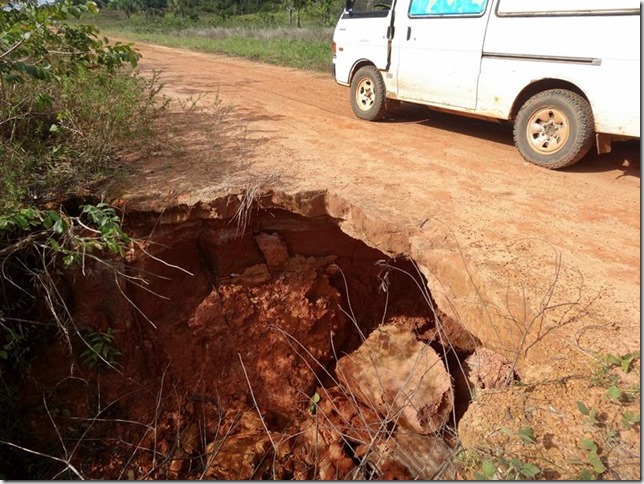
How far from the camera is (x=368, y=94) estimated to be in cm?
677

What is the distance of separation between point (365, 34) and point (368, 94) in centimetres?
80

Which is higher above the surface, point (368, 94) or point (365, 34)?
point (365, 34)

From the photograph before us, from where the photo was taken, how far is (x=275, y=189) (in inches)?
166

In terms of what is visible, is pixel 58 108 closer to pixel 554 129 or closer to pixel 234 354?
pixel 234 354

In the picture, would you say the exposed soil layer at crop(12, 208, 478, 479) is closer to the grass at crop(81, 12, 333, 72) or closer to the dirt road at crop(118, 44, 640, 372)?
the dirt road at crop(118, 44, 640, 372)

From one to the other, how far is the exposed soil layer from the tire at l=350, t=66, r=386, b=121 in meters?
2.82

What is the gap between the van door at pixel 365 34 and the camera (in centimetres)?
625

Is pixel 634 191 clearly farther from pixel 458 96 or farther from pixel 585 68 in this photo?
pixel 458 96

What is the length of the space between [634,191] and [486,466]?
11.9ft

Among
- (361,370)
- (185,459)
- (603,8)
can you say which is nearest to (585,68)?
(603,8)

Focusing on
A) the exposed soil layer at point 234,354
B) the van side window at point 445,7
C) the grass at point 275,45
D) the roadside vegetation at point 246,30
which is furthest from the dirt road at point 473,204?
the grass at point 275,45

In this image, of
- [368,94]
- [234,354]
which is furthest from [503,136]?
[234,354]

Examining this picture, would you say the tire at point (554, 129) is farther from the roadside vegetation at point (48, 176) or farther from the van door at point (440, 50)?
the roadside vegetation at point (48, 176)

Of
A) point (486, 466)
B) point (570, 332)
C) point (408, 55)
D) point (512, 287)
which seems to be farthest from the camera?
point (408, 55)
